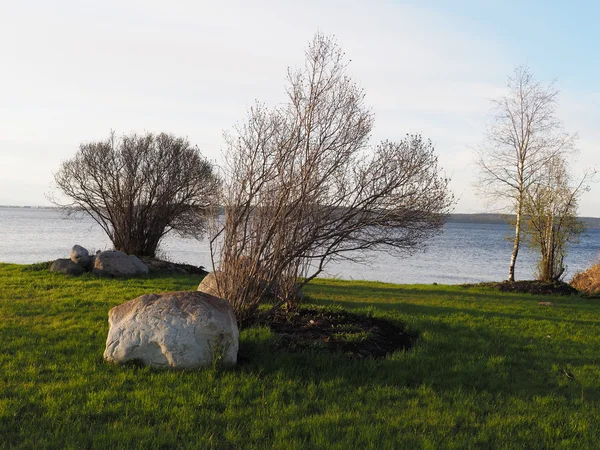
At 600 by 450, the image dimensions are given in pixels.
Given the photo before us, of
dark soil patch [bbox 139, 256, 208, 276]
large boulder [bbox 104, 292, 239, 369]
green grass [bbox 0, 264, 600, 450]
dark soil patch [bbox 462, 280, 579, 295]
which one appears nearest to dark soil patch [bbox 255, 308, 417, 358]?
green grass [bbox 0, 264, 600, 450]

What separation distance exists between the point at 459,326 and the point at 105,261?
37.4ft

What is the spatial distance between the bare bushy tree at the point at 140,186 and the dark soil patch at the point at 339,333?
11556 mm

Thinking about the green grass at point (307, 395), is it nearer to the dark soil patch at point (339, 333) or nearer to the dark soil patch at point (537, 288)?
the dark soil patch at point (339, 333)

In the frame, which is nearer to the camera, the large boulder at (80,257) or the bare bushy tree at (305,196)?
the bare bushy tree at (305,196)

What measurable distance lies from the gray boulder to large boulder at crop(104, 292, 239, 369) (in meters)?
10.5

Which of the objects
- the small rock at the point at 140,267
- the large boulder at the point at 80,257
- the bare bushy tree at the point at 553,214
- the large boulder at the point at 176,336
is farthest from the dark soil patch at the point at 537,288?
the large boulder at the point at 80,257

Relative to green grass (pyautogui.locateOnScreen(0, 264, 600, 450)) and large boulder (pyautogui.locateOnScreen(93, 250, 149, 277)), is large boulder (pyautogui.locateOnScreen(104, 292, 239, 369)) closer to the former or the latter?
green grass (pyautogui.locateOnScreen(0, 264, 600, 450))

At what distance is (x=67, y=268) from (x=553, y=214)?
1848cm

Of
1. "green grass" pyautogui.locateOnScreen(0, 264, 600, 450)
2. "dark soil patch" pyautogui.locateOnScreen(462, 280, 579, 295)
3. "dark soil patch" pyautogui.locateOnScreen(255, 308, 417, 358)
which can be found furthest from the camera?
"dark soil patch" pyautogui.locateOnScreen(462, 280, 579, 295)

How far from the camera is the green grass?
4.45 metres

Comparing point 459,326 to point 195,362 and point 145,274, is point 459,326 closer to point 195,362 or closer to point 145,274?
point 195,362

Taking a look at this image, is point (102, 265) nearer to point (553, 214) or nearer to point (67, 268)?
point (67, 268)

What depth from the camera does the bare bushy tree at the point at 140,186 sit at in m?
19.9

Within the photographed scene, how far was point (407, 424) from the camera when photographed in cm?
481
